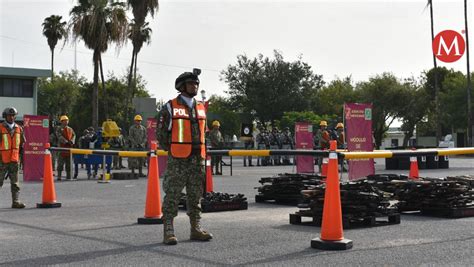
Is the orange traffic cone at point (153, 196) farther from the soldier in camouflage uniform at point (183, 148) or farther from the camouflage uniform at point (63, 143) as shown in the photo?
the camouflage uniform at point (63, 143)

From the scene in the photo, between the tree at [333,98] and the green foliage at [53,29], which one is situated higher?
the green foliage at [53,29]

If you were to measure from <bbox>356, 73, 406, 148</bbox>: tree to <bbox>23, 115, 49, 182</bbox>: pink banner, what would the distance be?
169 ft

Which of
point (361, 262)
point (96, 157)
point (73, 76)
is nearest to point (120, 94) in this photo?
point (73, 76)

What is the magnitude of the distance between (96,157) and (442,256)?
59.0 feet

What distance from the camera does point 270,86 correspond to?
7169 centimetres

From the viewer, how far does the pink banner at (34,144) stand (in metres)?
21.1

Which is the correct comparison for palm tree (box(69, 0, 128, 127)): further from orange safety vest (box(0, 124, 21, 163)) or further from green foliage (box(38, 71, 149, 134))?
orange safety vest (box(0, 124, 21, 163))

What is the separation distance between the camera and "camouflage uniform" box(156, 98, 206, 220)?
8.02 m

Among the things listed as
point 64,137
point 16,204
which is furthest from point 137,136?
point 16,204

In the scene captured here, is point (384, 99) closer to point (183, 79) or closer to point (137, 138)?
point (137, 138)

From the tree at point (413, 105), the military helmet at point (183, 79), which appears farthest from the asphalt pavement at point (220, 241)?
the tree at point (413, 105)

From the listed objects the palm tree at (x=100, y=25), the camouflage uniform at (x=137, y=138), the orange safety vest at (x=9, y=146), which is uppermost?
the palm tree at (x=100, y=25)

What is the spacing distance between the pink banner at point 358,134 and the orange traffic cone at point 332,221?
9.84 meters

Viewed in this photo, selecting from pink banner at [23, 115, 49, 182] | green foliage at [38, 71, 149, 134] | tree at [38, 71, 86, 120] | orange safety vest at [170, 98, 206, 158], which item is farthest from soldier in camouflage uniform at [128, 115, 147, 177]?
tree at [38, 71, 86, 120]
